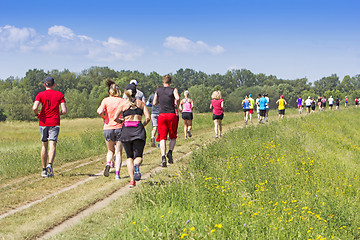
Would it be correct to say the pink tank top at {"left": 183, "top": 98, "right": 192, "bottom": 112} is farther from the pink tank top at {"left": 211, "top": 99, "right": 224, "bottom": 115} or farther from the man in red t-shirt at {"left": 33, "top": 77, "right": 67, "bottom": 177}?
the man in red t-shirt at {"left": 33, "top": 77, "right": 67, "bottom": 177}

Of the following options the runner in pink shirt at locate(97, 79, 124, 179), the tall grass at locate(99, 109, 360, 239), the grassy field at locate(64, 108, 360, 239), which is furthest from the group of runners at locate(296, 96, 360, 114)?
the runner in pink shirt at locate(97, 79, 124, 179)

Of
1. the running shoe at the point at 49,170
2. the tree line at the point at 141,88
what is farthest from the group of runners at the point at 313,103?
the tree line at the point at 141,88

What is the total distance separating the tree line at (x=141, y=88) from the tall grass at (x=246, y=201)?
7626cm

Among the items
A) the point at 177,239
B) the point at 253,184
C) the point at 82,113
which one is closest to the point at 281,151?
the point at 253,184

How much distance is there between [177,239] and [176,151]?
739 centimetres

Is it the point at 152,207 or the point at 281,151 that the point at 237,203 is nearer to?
the point at 152,207

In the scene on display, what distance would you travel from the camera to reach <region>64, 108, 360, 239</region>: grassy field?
15.2 ft

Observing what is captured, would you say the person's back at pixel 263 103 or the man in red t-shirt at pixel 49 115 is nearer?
the man in red t-shirt at pixel 49 115

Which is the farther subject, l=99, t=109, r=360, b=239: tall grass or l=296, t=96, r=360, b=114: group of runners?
l=296, t=96, r=360, b=114: group of runners

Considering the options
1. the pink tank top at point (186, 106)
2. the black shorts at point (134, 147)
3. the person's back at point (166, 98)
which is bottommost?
the black shorts at point (134, 147)

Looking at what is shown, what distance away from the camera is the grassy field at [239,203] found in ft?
15.2

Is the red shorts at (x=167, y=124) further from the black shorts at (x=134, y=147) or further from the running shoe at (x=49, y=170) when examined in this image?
the running shoe at (x=49, y=170)

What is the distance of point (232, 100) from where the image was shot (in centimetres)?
11812

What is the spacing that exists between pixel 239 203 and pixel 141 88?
378 ft
